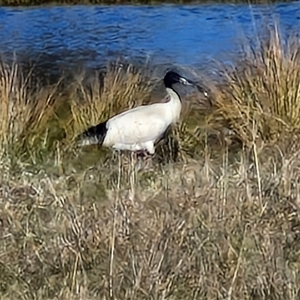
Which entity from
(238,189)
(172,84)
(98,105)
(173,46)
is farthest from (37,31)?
(238,189)

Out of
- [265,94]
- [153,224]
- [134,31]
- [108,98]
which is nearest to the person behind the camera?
[153,224]

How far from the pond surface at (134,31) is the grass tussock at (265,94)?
3.94 ft

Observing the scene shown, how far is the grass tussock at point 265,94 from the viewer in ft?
19.9

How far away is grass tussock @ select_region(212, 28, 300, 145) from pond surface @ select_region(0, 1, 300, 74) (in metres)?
1.20

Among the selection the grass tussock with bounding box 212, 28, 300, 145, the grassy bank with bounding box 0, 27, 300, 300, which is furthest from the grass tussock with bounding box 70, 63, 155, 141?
the grassy bank with bounding box 0, 27, 300, 300

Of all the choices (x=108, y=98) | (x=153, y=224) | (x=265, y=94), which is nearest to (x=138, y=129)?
(x=265, y=94)

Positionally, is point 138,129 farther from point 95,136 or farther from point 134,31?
point 134,31

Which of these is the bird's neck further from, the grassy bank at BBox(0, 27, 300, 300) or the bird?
the grassy bank at BBox(0, 27, 300, 300)

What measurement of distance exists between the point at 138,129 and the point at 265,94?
1.15m

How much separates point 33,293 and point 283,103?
3.47 m

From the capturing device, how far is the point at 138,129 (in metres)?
5.57

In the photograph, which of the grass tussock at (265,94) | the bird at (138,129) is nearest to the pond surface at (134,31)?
the grass tussock at (265,94)

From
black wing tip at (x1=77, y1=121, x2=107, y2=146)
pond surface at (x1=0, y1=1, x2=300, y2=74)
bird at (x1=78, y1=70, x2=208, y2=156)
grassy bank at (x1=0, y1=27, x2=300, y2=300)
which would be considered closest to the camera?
grassy bank at (x1=0, y1=27, x2=300, y2=300)

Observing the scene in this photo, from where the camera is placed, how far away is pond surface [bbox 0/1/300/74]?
9414mm
